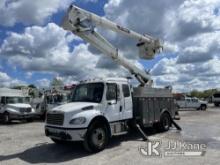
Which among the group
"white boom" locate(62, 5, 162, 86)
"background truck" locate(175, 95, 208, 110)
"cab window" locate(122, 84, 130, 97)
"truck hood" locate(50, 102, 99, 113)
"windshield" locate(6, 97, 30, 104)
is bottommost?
"background truck" locate(175, 95, 208, 110)

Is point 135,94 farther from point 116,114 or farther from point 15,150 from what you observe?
point 15,150

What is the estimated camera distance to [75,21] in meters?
14.8

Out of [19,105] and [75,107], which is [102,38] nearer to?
[75,107]

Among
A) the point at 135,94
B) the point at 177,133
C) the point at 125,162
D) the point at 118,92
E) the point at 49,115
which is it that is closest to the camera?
the point at 125,162

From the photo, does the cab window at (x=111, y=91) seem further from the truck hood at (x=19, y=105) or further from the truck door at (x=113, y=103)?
the truck hood at (x=19, y=105)

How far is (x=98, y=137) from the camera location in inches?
410

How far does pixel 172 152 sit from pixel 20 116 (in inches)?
650

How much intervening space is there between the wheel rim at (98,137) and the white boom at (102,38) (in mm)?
6273

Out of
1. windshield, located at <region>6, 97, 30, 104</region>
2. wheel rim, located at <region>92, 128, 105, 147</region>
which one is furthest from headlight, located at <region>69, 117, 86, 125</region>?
windshield, located at <region>6, 97, 30, 104</region>

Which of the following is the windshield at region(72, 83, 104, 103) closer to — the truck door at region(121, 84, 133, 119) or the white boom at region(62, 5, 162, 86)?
the truck door at region(121, 84, 133, 119)

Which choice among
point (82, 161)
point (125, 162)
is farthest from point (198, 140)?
point (82, 161)

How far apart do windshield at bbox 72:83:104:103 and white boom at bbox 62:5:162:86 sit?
414 centimetres

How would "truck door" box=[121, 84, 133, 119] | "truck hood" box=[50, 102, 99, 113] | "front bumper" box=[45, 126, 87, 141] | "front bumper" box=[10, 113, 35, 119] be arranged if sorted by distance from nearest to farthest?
"front bumper" box=[45, 126, 87, 141] < "truck hood" box=[50, 102, 99, 113] < "truck door" box=[121, 84, 133, 119] < "front bumper" box=[10, 113, 35, 119]

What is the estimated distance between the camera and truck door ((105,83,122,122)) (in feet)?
36.4
